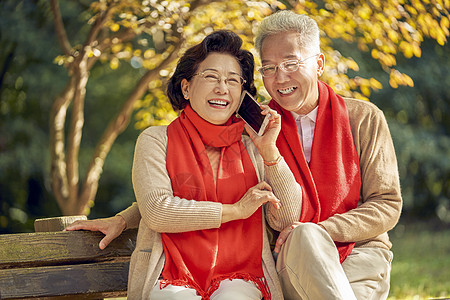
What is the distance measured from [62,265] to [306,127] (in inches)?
53.2

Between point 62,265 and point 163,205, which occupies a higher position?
point 163,205

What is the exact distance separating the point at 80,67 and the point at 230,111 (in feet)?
11.4

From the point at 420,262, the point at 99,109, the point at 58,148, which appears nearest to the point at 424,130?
the point at 420,262

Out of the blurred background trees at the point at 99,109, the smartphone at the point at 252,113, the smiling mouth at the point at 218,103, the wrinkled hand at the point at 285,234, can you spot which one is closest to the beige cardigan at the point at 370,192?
the wrinkled hand at the point at 285,234

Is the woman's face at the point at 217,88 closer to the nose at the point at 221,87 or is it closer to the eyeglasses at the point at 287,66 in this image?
the nose at the point at 221,87

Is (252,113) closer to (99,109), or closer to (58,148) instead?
(58,148)

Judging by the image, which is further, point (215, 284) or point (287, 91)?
point (287, 91)

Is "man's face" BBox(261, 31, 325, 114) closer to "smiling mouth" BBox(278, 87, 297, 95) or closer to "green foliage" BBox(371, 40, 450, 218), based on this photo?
"smiling mouth" BBox(278, 87, 297, 95)

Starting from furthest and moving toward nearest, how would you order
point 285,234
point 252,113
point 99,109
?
point 99,109 < point 252,113 < point 285,234

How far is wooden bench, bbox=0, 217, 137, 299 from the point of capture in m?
2.73

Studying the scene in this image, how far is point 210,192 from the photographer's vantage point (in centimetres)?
Result: 269

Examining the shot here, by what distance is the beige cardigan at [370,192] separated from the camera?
8.68 ft

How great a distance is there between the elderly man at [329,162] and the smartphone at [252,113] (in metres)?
0.17

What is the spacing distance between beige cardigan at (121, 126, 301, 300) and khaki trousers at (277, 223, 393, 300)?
0.55 feet
